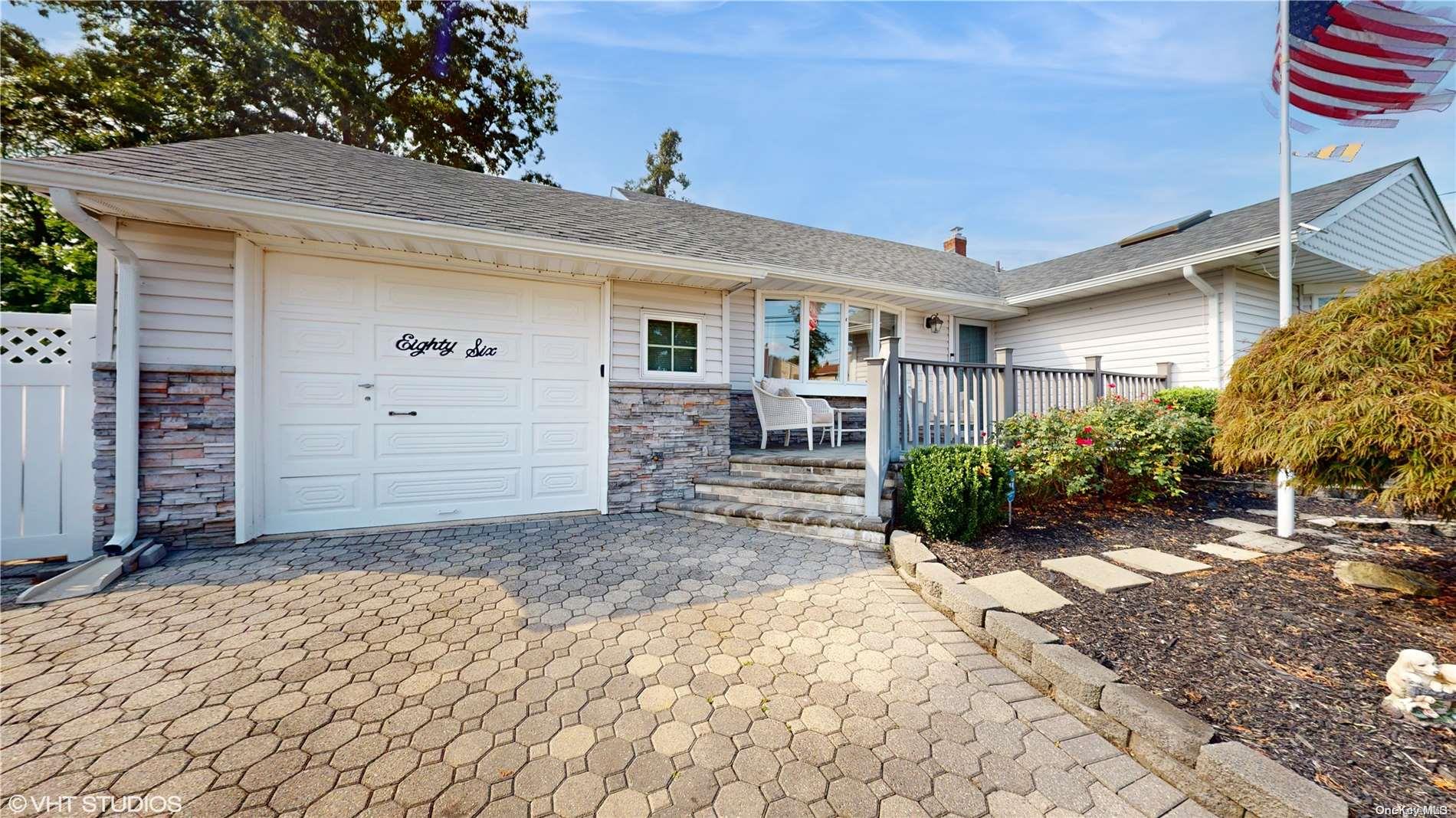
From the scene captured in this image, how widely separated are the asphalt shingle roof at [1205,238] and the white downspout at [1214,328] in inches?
17.5

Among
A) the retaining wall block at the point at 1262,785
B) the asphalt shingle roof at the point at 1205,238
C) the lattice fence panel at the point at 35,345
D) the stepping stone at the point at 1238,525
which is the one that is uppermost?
the asphalt shingle roof at the point at 1205,238

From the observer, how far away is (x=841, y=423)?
6625 millimetres

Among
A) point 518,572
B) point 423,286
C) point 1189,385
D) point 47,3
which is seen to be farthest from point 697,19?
point 47,3

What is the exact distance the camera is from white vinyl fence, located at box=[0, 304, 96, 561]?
10.8ft

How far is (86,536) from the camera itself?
11.3ft

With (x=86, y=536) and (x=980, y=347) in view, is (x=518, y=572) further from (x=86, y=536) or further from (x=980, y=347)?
(x=980, y=347)

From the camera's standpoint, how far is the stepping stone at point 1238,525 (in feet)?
12.5

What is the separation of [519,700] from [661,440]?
329 cm

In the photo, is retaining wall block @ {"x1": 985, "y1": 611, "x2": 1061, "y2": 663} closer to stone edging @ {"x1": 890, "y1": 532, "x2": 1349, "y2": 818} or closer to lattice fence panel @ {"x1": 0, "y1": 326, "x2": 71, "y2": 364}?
stone edging @ {"x1": 890, "y1": 532, "x2": 1349, "y2": 818}

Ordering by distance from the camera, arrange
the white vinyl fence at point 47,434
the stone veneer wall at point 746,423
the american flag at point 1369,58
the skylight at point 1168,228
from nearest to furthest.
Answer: the white vinyl fence at point 47,434 < the american flag at point 1369,58 < the stone veneer wall at point 746,423 < the skylight at point 1168,228

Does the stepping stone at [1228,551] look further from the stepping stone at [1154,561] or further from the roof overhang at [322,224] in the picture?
the roof overhang at [322,224]

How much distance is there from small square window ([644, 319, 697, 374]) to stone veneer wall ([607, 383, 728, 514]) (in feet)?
0.86

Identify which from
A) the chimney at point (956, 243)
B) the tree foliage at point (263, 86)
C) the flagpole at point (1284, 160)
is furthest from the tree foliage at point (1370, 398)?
the tree foliage at point (263, 86)

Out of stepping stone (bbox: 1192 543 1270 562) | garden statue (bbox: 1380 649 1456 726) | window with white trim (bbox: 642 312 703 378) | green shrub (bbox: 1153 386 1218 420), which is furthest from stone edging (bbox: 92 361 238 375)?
green shrub (bbox: 1153 386 1218 420)
